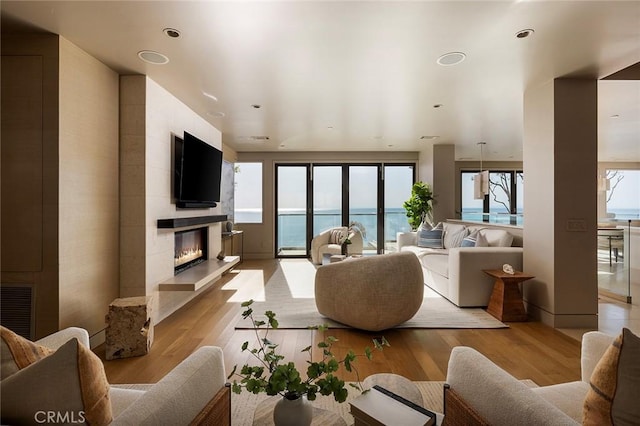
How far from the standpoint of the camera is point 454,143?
6707 millimetres

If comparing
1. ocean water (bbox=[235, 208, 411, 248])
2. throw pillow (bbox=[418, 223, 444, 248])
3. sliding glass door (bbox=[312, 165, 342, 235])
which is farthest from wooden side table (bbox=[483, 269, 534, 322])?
sliding glass door (bbox=[312, 165, 342, 235])

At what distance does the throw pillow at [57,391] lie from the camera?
0.79 metres

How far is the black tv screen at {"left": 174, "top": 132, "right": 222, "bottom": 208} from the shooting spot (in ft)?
12.8

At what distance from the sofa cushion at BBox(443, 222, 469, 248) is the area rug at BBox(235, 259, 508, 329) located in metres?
1.09

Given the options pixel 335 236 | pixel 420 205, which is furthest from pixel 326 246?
pixel 420 205

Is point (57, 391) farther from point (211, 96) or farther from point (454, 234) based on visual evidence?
point (454, 234)

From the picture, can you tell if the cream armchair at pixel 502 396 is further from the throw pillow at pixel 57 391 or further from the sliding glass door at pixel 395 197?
the sliding glass door at pixel 395 197

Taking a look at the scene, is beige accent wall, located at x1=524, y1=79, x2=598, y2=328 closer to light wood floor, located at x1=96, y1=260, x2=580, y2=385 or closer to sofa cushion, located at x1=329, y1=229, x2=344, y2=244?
light wood floor, located at x1=96, y1=260, x2=580, y2=385

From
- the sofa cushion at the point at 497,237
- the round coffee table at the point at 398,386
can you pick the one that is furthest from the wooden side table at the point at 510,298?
the round coffee table at the point at 398,386

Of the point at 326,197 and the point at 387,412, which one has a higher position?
the point at 326,197

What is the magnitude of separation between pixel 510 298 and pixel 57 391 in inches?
151

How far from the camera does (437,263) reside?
459 centimetres

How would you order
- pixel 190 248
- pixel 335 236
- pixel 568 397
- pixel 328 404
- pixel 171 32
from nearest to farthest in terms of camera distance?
pixel 568 397 < pixel 328 404 < pixel 171 32 < pixel 190 248 < pixel 335 236

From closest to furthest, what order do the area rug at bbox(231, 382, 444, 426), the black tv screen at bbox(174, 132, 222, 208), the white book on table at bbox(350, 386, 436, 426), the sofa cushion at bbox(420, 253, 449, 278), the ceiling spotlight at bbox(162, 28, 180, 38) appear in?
the white book on table at bbox(350, 386, 436, 426) < the area rug at bbox(231, 382, 444, 426) < the ceiling spotlight at bbox(162, 28, 180, 38) < the black tv screen at bbox(174, 132, 222, 208) < the sofa cushion at bbox(420, 253, 449, 278)
